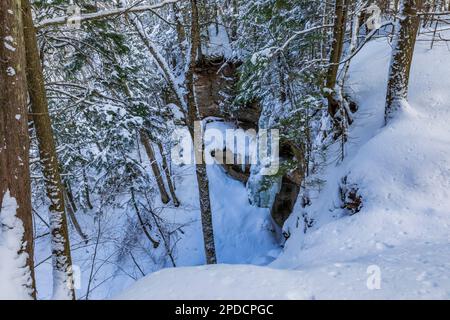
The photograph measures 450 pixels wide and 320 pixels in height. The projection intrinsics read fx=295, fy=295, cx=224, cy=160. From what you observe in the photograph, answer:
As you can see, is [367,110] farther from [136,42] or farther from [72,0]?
[136,42]

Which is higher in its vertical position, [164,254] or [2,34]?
[2,34]

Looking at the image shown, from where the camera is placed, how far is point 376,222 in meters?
4.72

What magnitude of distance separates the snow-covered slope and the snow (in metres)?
1.04

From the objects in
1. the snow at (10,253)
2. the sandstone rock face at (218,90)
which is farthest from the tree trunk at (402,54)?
the sandstone rock face at (218,90)

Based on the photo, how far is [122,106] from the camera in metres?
5.75

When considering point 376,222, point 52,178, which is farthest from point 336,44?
point 52,178

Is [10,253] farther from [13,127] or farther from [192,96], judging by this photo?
[192,96]

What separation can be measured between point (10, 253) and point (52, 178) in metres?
1.15

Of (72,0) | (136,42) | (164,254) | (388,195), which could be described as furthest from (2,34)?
(136,42)

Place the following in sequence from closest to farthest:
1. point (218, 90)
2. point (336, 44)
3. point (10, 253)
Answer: point (10, 253) → point (336, 44) → point (218, 90)

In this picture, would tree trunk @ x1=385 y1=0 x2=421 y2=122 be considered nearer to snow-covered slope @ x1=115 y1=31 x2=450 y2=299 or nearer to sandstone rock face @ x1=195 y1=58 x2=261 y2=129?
snow-covered slope @ x1=115 y1=31 x2=450 y2=299

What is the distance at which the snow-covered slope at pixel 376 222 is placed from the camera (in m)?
2.88

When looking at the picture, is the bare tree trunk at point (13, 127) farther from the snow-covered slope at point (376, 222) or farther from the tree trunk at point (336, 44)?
the tree trunk at point (336, 44)

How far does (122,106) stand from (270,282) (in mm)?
4359
